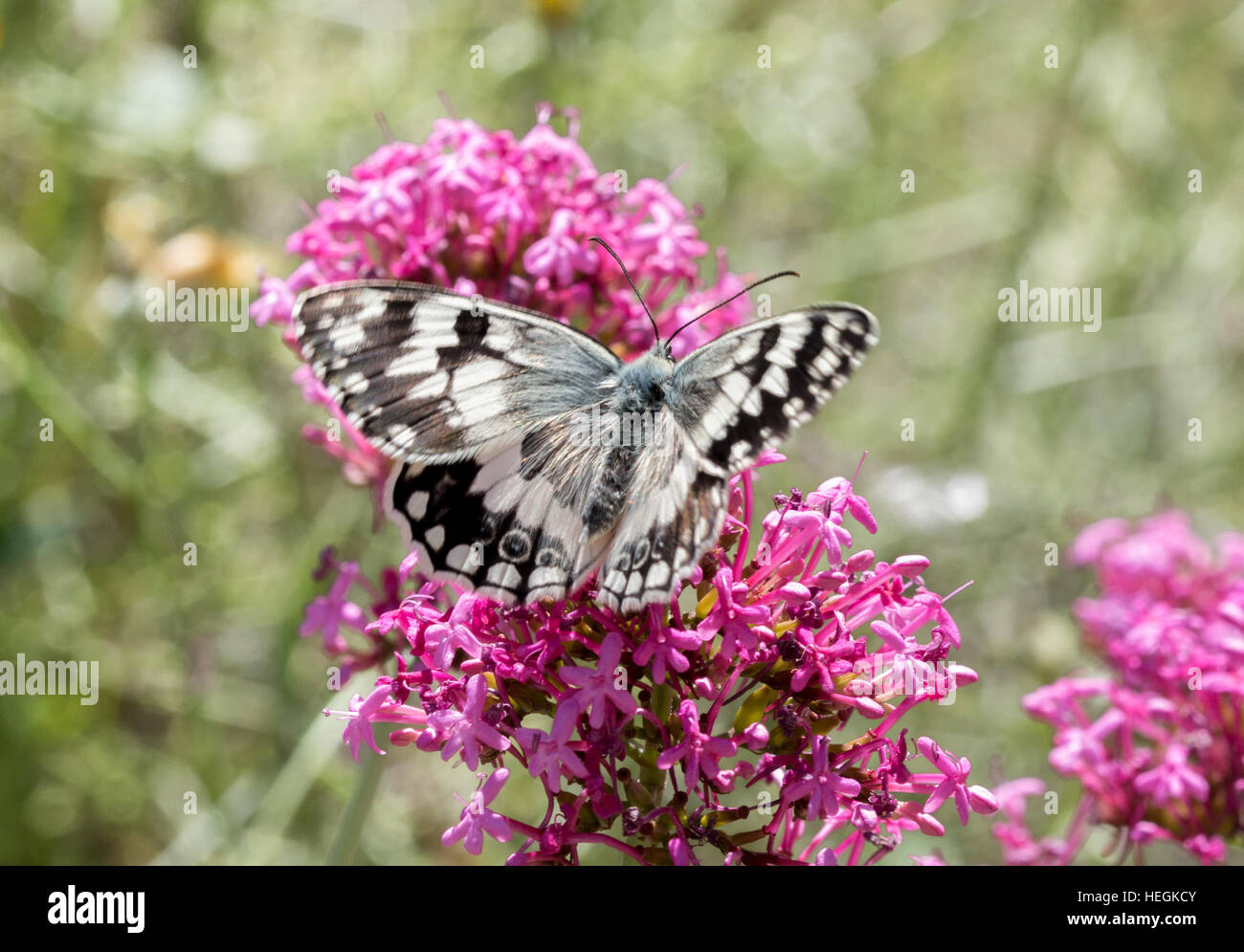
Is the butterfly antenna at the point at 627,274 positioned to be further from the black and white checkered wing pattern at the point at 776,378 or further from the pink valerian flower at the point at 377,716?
the pink valerian flower at the point at 377,716

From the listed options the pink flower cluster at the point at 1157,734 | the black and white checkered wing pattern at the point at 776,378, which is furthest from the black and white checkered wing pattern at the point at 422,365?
the pink flower cluster at the point at 1157,734

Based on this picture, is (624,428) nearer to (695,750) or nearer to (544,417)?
(544,417)

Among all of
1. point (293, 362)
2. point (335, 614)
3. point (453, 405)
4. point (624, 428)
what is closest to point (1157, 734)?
point (624, 428)

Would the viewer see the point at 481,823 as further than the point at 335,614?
No

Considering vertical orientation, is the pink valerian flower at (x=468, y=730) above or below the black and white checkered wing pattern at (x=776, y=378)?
below

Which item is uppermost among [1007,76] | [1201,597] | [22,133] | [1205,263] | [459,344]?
[1007,76]

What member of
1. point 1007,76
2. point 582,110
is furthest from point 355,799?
point 1007,76

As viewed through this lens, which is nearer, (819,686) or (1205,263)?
(819,686)

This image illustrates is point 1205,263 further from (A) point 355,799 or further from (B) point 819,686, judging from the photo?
(A) point 355,799
